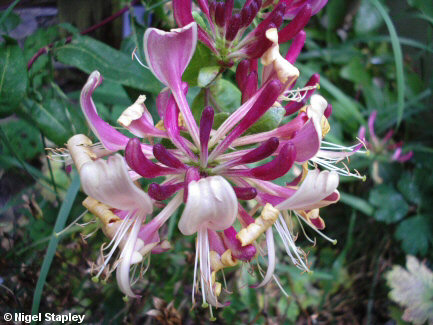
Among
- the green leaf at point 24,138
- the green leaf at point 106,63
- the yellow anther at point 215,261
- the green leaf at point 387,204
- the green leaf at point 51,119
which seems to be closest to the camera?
the yellow anther at point 215,261

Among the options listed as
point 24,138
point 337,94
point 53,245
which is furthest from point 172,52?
point 337,94

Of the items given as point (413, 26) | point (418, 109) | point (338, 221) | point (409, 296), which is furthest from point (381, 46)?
point (409, 296)

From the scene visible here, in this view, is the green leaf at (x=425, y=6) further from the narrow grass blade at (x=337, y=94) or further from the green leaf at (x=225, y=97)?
the green leaf at (x=225, y=97)

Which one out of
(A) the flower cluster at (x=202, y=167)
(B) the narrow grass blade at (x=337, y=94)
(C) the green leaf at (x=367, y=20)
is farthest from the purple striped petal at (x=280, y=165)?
(C) the green leaf at (x=367, y=20)

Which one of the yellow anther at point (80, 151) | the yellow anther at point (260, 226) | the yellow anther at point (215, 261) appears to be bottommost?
the yellow anther at point (215, 261)

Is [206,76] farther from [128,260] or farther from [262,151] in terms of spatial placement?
[128,260]

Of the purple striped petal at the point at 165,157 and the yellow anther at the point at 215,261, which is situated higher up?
the purple striped petal at the point at 165,157

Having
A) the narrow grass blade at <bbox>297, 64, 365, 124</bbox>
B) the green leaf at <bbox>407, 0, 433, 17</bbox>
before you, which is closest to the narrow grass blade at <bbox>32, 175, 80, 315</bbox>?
the narrow grass blade at <bbox>297, 64, 365, 124</bbox>
